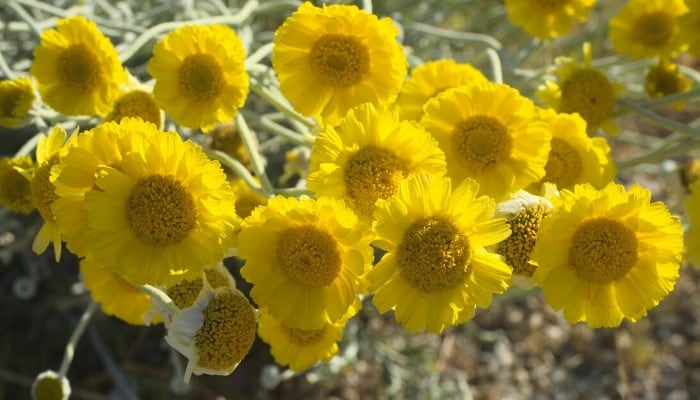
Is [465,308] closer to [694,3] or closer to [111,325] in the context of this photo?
[694,3]

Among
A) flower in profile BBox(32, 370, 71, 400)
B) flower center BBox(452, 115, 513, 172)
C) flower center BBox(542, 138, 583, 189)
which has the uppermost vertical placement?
flower center BBox(452, 115, 513, 172)

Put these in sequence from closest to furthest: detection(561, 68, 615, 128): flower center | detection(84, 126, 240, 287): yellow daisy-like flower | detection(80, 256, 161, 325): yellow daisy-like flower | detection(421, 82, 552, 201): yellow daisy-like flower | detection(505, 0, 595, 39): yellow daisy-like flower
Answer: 1. detection(84, 126, 240, 287): yellow daisy-like flower
2. detection(421, 82, 552, 201): yellow daisy-like flower
3. detection(80, 256, 161, 325): yellow daisy-like flower
4. detection(561, 68, 615, 128): flower center
5. detection(505, 0, 595, 39): yellow daisy-like flower

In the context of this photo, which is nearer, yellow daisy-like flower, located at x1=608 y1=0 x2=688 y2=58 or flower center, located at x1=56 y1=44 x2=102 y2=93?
flower center, located at x1=56 y1=44 x2=102 y2=93

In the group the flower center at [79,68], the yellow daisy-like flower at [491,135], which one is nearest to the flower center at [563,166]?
the yellow daisy-like flower at [491,135]

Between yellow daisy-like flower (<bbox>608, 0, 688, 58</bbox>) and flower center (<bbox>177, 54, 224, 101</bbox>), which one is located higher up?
flower center (<bbox>177, 54, 224, 101</bbox>)

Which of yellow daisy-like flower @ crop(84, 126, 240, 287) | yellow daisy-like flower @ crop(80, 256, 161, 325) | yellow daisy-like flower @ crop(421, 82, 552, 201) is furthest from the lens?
yellow daisy-like flower @ crop(80, 256, 161, 325)

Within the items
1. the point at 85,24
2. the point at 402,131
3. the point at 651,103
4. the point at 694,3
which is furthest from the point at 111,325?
the point at 694,3

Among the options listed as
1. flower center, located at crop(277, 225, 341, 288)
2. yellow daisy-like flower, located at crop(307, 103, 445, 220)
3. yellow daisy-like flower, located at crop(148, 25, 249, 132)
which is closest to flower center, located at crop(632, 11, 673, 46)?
yellow daisy-like flower, located at crop(307, 103, 445, 220)

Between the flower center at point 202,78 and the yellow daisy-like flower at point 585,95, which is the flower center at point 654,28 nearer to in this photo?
the yellow daisy-like flower at point 585,95

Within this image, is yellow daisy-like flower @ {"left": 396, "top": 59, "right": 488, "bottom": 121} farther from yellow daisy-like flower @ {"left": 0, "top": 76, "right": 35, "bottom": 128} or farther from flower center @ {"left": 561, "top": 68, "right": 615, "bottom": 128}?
yellow daisy-like flower @ {"left": 0, "top": 76, "right": 35, "bottom": 128}
